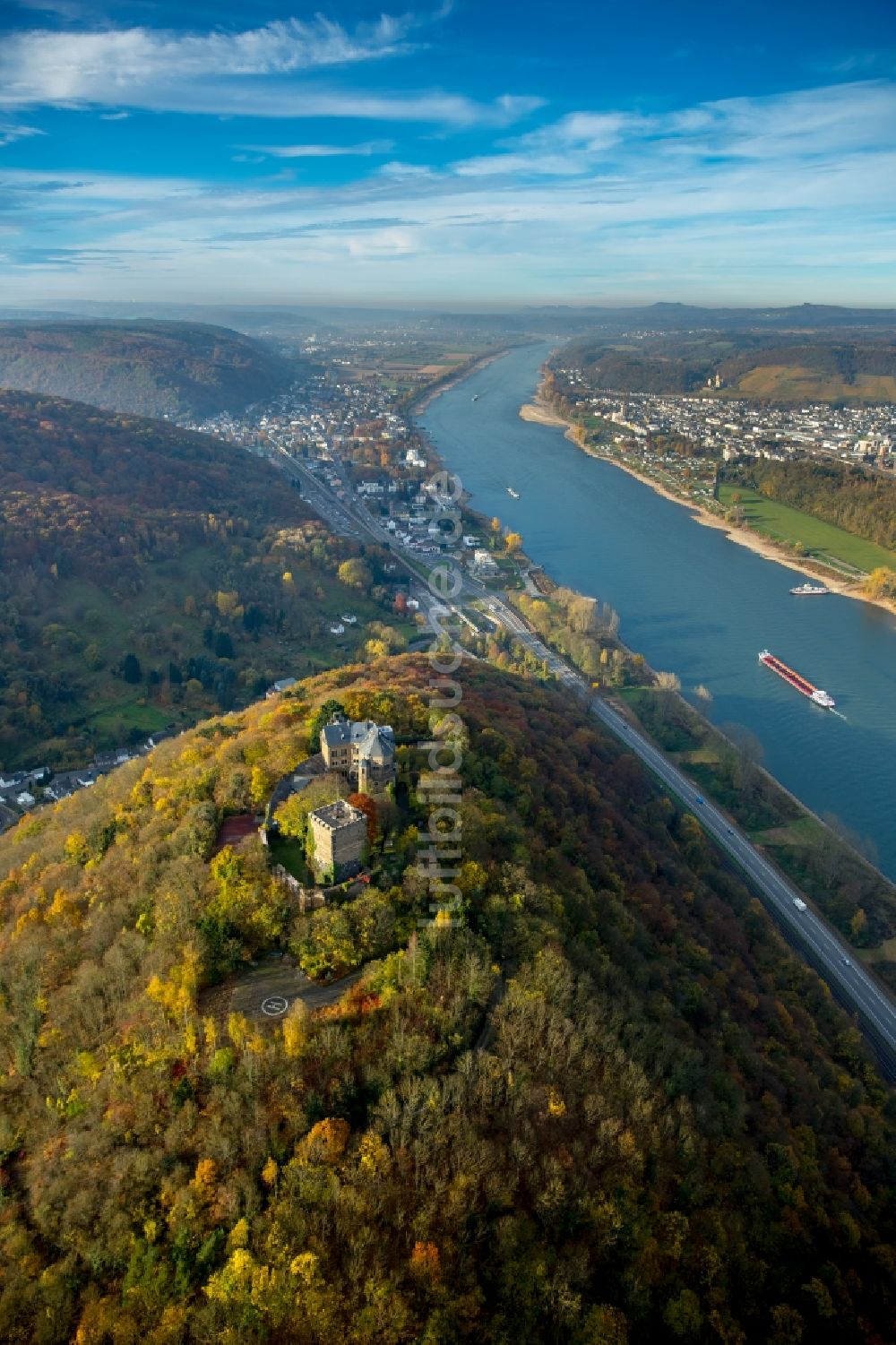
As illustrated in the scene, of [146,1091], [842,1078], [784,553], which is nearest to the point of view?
[146,1091]

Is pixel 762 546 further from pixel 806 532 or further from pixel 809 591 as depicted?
pixel 809 591

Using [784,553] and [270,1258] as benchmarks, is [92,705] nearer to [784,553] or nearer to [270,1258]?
[270,1258]

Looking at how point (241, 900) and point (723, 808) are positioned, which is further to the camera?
point (723, 808)

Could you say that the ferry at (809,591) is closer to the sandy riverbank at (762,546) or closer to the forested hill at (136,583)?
the sandy riverbank at (762,546)

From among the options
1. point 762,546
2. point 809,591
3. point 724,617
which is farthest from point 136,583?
point 762,546

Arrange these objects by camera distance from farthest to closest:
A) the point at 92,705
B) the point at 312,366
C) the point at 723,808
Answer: the point at 312,366 → the point at 92,705 → the point at 723,808

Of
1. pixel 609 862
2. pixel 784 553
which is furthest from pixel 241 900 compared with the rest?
pixel 784 553

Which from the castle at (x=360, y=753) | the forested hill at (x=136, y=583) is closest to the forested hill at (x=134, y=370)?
the forested hill at (x=136, y=583)
